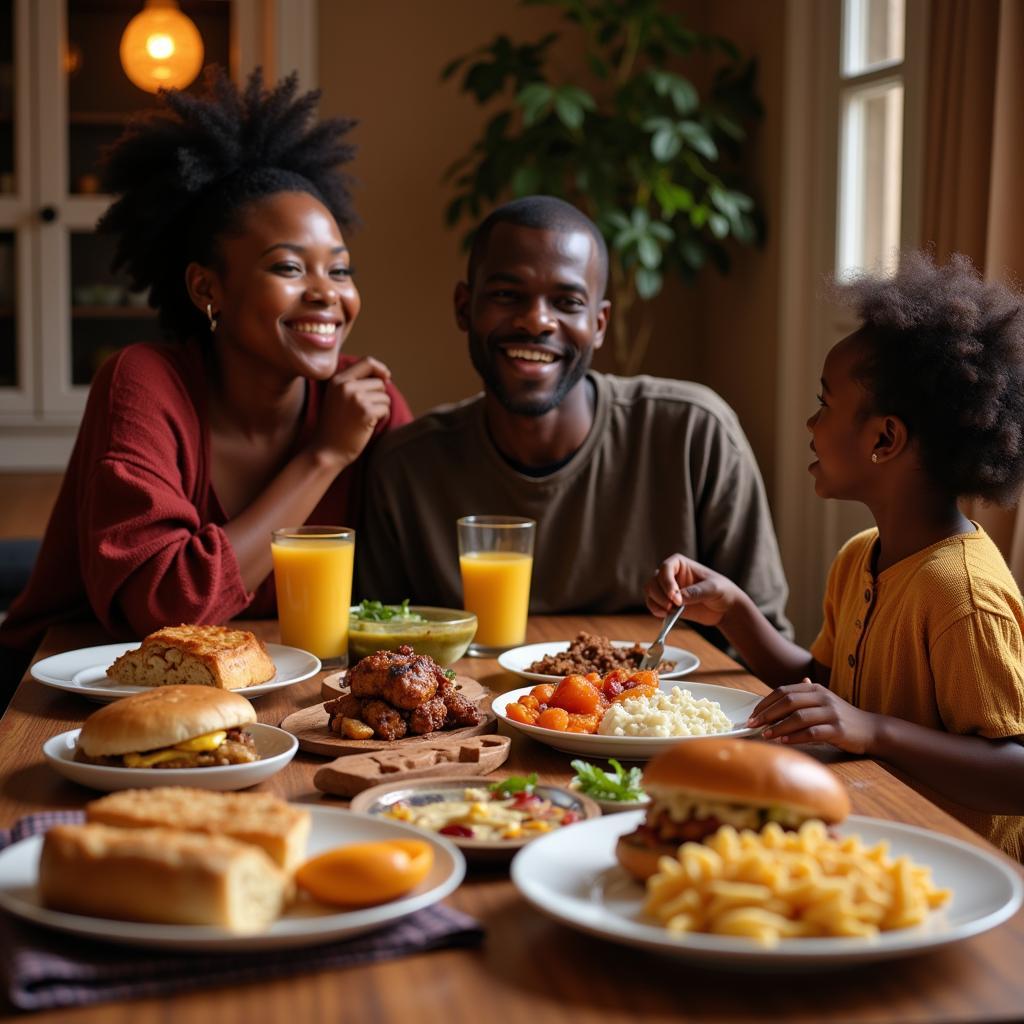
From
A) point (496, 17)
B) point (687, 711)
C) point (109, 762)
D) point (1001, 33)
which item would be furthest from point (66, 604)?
point (496, 17)

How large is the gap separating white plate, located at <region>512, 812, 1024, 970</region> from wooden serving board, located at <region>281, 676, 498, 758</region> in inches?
14.2

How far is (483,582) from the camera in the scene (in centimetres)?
195

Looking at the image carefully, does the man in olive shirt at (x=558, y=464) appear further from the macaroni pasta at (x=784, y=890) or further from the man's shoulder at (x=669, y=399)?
the macaroni pasta at (x=784, y=890)

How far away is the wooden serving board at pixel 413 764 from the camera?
124 cm

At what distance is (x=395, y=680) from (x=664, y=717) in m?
0.29

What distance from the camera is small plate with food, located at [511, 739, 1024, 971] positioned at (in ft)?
2.80

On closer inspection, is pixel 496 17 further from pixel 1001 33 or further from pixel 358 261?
pixel 1001 33

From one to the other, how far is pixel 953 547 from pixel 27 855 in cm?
108

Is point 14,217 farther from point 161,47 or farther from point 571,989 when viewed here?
point 571,989

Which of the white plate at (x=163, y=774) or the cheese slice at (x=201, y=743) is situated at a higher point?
the cheese slice at (x=201, y=743)

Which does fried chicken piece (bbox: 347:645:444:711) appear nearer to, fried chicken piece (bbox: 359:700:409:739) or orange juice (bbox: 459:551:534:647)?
fried chicken piece (bbox: 359:700:409:739)

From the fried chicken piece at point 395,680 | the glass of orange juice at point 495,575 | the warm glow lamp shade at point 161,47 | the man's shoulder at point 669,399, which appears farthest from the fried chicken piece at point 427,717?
the warm glow lamp shade at point 161,47

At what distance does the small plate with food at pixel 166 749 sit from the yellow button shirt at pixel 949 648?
0.74m

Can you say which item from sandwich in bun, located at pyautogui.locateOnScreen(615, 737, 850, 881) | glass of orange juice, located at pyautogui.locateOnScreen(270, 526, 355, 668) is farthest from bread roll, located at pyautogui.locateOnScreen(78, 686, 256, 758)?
glass of orange juice, located at pyautogui.locateOnScreen(270, 526, 355, 668)
